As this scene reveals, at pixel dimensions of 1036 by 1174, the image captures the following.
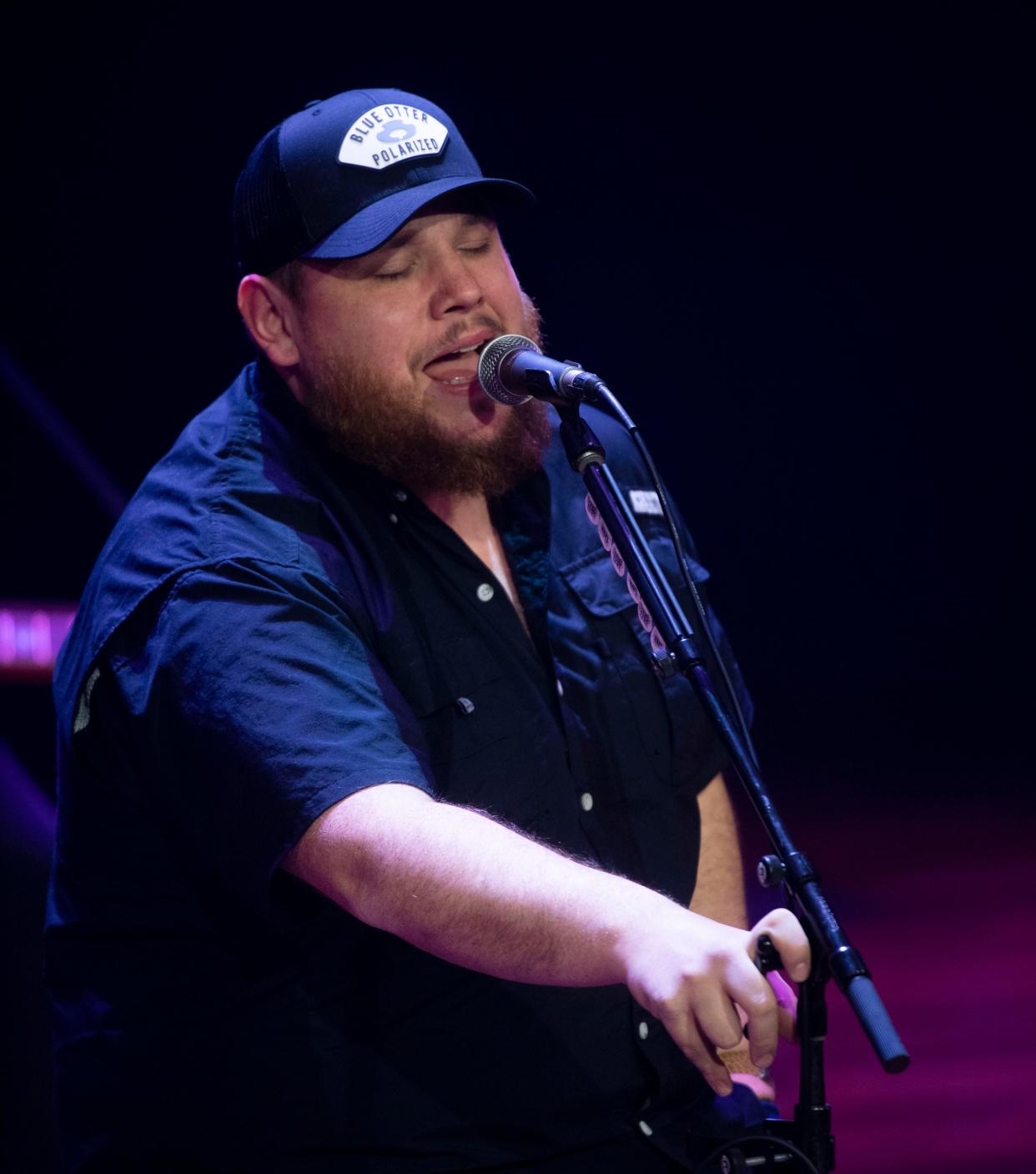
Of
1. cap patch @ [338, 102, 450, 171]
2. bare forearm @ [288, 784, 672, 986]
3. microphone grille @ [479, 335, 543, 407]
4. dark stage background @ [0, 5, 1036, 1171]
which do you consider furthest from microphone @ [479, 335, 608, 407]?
dark stage background @ [0, 5, 1036, 1171]

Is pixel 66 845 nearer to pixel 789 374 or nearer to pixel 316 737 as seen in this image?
pixel 316 737

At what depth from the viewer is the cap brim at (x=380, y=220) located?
6.25 feet

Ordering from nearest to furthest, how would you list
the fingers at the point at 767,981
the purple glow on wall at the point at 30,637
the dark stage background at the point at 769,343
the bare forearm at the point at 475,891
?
the fingers at the point at 767,981 < the bare forearm at the point at 475,891 < the purple glow on wall at the point at 30,637 < the dark stage background at the point at 769,343

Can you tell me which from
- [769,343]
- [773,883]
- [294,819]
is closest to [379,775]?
[294,819]

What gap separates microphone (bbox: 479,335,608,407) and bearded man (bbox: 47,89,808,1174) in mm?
143

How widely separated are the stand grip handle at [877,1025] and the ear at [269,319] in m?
1.23

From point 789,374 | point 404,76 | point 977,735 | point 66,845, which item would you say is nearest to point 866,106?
point 789,374

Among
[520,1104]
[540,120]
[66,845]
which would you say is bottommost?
[520,1104]

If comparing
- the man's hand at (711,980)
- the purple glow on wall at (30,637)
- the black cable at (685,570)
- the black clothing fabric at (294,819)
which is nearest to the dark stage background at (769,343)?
the purple glow on wall at (30,637)

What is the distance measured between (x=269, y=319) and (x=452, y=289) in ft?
0.91

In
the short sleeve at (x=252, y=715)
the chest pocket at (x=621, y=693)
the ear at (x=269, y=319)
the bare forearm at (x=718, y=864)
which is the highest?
the ear at (x=269, y=319)

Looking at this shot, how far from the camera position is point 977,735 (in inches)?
165

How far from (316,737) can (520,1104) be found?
0.57 meters

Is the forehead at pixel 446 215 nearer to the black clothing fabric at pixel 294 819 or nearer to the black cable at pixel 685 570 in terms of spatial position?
the black clothing fabric at pixel 294 819
